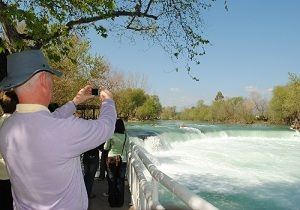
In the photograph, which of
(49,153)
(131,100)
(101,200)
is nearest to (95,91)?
(49,153)

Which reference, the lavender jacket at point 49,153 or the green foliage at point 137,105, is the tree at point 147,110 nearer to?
the green foliage at point 137,105

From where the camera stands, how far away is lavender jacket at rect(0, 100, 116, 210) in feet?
7.90

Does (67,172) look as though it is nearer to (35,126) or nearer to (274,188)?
(35,126)

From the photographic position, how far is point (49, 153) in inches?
95.5

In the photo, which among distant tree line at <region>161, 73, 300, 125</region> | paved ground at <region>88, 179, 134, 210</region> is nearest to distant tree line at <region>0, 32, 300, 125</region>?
distant tree line at <region>161, 73, 300, 125</region>

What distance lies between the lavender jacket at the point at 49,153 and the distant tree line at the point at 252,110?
87.8m

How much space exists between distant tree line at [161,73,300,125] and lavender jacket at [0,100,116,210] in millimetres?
87834

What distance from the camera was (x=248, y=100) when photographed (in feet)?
444

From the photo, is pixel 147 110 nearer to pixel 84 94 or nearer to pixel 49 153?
pixel 84 94


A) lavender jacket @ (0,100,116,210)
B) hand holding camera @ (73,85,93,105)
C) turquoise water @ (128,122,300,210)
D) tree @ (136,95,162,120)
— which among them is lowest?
turquoise water @ (128,122,300,210)

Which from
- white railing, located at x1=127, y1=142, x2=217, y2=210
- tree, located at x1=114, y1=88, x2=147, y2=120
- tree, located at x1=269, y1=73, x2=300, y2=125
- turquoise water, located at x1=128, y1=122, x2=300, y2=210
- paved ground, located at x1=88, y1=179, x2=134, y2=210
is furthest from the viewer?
tree, located at x1=114, y1=88, x2=147, y2=120

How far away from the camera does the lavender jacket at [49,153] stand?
2.41 metres

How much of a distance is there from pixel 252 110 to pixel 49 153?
126965 millimetres

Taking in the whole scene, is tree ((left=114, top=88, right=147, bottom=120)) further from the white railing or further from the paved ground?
the white railing
